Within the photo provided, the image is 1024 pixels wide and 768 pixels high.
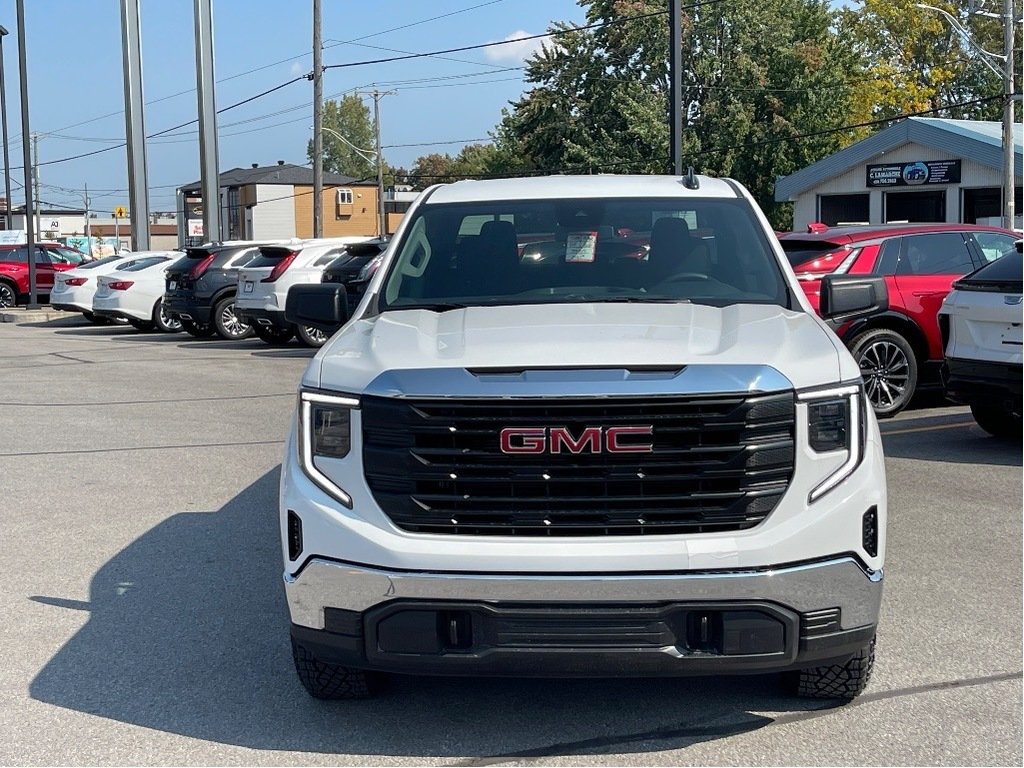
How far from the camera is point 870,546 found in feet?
13.4

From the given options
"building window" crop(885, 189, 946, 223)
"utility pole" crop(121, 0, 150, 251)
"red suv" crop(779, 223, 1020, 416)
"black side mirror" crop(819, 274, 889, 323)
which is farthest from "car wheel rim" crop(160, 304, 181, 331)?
"building window" crop(885, 189, 946, 223)

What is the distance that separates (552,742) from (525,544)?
29.6 inches

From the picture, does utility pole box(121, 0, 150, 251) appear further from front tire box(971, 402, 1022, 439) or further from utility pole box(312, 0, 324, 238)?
front tire box(971, 402, 1022, 439)

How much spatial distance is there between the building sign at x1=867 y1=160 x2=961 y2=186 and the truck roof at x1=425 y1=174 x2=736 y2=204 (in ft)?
123

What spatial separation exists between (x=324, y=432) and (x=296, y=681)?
3.88 feet

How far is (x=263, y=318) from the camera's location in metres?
19.8

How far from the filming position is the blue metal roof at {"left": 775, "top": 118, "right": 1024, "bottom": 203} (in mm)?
39094

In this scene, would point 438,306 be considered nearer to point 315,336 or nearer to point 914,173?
point 315,336

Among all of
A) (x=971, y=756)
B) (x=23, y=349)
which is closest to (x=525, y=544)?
(x=971, y=756)

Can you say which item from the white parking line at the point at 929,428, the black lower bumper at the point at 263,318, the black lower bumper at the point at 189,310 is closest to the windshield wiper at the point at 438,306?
the white parking line at the point at 929,428

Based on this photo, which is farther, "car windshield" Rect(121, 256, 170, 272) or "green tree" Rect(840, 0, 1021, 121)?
"green tree" Rect(840, 0, 1021, 121)

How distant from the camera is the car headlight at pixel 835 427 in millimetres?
4039

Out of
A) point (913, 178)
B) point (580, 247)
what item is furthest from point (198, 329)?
point (913, 178)

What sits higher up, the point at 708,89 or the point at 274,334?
the point at 708,89
